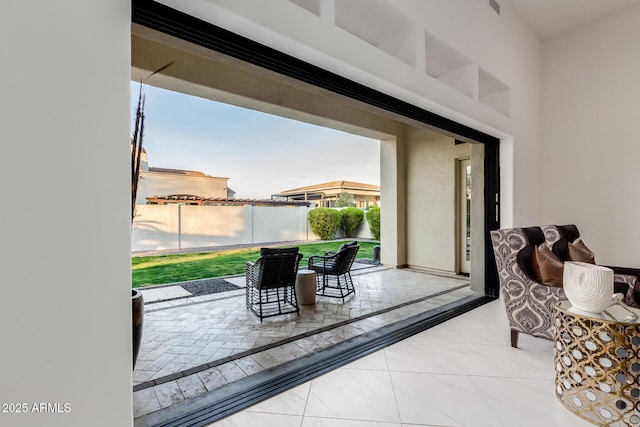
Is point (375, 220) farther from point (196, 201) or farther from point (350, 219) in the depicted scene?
point (196, 201)

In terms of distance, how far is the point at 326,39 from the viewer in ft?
7.34

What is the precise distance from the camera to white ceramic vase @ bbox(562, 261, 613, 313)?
1783mm

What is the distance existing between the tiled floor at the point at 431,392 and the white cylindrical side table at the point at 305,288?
162 centimetres

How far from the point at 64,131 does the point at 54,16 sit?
47 centimetres

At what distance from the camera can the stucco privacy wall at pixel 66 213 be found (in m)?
1.15

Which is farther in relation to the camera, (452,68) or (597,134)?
(597,134)

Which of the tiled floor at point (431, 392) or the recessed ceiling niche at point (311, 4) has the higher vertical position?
the recessed ceiling niche at point (311, 4)

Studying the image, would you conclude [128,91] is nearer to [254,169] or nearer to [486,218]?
[486,218]

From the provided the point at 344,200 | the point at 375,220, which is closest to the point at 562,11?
the point at 375,220

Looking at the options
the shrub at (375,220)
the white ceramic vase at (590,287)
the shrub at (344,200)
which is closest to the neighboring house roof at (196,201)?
the shrub at (344,200)

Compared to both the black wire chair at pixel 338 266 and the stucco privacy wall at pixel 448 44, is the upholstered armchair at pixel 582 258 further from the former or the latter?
the black wire chair at pixel 338 266

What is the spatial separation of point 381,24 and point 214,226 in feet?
26.6

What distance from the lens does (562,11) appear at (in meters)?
4.53

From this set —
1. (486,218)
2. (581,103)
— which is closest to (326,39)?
(486,218)
